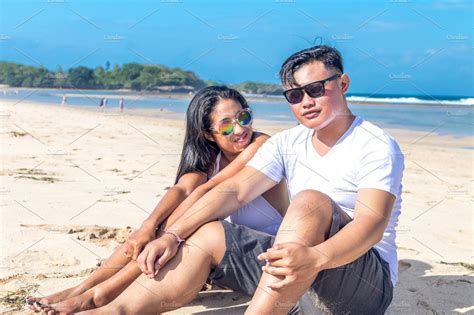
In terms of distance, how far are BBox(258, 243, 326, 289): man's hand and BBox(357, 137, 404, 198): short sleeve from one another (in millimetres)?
310

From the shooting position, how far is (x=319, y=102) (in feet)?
6.80

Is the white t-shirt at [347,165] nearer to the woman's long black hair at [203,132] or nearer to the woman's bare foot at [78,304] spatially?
the woman's long black hair at [203,132]

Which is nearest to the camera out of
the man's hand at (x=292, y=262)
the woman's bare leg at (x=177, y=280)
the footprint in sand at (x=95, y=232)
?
the man's hand at (x=292, y=262)

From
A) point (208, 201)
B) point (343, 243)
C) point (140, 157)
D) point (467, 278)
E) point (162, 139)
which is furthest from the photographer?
point (162, 139)

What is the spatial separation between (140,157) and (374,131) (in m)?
4.86

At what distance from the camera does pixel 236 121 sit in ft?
8.33

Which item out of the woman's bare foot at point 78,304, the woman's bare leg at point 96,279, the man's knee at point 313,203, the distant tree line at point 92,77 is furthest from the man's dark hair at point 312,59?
the distant tree line at point 92,77

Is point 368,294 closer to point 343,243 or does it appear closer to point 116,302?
point 343,243

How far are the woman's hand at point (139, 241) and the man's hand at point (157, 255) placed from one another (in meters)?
0.11

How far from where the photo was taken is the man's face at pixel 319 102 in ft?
6.80

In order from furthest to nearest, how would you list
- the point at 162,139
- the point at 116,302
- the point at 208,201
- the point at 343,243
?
the point at 162,139 < the point at 208,201 < the point at 116,302 < the point at 343,243

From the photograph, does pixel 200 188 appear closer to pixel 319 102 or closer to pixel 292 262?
pixel 319 102

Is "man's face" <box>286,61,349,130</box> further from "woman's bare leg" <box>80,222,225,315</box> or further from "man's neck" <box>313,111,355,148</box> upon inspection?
"woman's bare leg" <box>80,222,225,315</box>

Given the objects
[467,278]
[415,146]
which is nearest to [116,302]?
[467,278]
